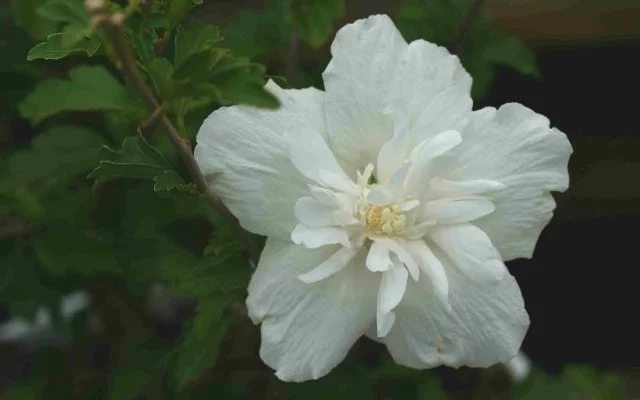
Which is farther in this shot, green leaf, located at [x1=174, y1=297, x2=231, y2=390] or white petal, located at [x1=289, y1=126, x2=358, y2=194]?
green leaf, located at [x1=174, y1=297, x2=231, y2=390]

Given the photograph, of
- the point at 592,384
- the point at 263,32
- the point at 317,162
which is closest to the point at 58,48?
the point at 317,162

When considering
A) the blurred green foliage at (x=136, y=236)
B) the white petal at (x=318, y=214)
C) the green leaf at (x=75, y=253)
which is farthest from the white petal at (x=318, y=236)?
the green leaf at (x=75, y=253)

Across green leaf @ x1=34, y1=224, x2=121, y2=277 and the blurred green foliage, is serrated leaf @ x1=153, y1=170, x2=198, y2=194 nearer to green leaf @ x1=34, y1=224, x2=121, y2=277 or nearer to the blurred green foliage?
the blurred green foliage

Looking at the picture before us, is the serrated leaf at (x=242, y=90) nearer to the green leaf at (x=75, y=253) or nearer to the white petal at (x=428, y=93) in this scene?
the white petal at (x=428, y=93)

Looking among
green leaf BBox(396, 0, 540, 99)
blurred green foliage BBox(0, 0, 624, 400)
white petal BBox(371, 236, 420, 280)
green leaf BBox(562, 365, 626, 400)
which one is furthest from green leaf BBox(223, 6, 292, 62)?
green leaf BBox(562, 365, 626, 400)

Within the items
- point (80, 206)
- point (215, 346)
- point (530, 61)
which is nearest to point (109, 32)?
point (215, 346)

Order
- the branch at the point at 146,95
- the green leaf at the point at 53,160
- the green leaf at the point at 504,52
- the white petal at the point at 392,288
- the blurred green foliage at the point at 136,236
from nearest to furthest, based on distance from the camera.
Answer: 1. the branch at the point at 146,95
2. the white petal at the point at 392,288
3. the blurred green foliage at the point at 136,236
4. the green leaf at the point at 53,160
5. the green leaf at the point at 504,52

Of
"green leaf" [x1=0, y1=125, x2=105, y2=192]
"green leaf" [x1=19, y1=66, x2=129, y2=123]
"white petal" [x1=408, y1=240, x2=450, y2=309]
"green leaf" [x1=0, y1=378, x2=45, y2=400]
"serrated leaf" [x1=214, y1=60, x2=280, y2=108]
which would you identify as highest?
"serrated leaf" [x1=214, y1=60, x2=280, y2=108]
